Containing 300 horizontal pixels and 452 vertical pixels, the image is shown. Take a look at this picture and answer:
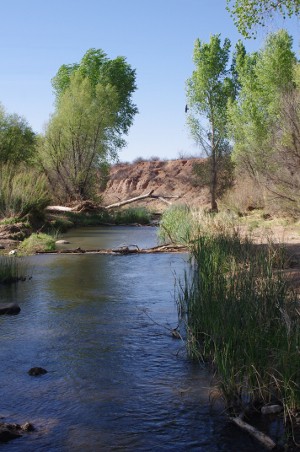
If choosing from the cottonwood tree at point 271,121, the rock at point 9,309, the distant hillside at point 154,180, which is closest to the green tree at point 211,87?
the cottonwood tree at point 271,121

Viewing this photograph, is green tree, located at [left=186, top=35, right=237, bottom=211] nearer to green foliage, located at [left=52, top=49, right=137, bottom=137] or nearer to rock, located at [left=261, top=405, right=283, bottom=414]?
green foliage, located at [left=52, top=49, right=137, bottom=137]

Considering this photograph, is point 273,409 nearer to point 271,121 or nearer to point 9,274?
point 9,274

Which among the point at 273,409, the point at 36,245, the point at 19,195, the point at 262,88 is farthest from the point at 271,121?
the point at 273,409

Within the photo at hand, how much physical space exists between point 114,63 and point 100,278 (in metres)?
38.0

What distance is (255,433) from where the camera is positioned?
14.6ft

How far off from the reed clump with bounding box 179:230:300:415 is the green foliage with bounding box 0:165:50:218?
15.4 meters

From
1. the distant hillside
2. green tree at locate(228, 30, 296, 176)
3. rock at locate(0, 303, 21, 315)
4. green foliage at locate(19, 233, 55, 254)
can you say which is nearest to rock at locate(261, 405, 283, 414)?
rock at locate(0, 303, 21, 315)

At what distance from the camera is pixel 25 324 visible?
8.01m

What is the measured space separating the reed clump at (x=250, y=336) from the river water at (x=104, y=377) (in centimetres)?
35

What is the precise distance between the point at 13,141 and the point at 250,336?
34.6 metres

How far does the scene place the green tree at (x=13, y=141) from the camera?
36625mm

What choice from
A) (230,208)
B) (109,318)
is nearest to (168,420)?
(109,318)

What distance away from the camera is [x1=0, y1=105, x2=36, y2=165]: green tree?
120 ft

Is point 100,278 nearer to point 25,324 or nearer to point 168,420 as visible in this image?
point 25,324
